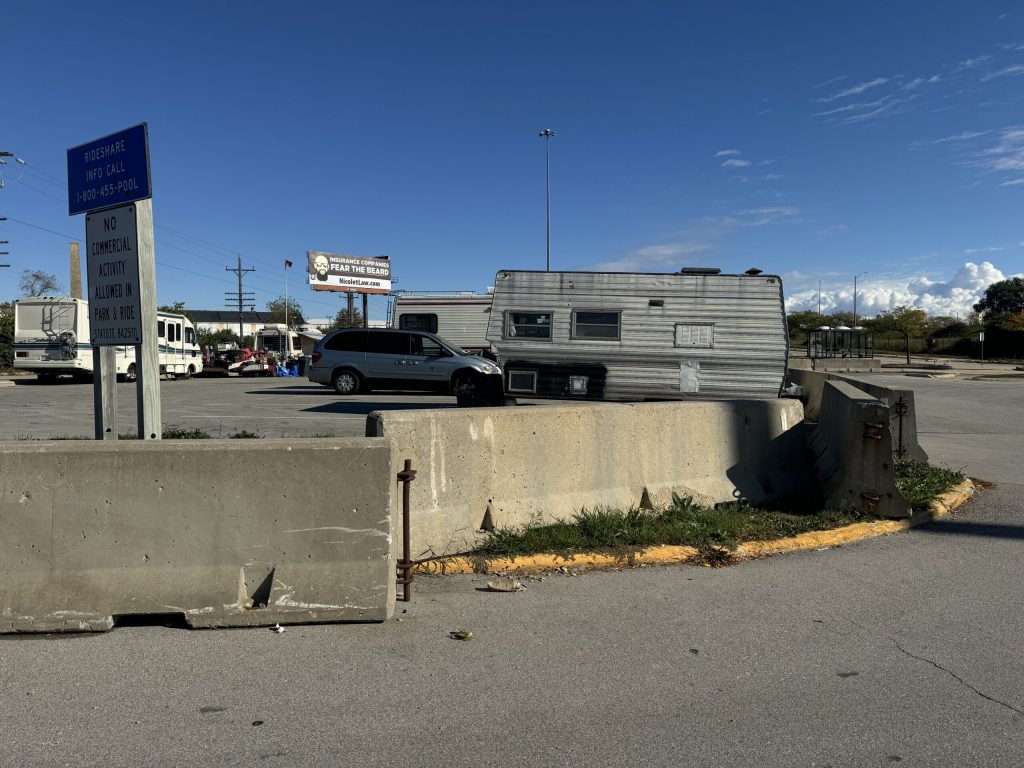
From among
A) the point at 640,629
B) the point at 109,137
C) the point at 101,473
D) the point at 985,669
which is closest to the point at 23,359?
the point at 109,137

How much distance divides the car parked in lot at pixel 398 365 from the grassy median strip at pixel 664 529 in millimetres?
9992

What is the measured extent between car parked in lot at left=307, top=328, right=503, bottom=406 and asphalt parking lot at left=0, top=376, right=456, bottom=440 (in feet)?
1.44

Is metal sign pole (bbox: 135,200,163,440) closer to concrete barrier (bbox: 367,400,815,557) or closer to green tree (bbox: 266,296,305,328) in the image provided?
concrete barrier (bbox: 367,400,815,557)

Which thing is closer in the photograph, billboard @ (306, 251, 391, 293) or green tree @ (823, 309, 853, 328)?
billboard @ (306, 251, 391, 293)

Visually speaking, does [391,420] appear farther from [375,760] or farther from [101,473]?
[375,760]

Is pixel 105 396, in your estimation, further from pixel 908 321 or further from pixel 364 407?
pixel 908 321

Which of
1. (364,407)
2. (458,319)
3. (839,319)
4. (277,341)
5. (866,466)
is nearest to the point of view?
(866,466)

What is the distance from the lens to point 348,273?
5281cm

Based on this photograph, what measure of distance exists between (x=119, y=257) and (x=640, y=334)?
8519 mm

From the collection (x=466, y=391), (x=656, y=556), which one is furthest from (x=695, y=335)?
(x=656, y=556)

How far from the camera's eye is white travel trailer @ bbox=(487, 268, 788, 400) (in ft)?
40.7

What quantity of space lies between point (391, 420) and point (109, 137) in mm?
3910

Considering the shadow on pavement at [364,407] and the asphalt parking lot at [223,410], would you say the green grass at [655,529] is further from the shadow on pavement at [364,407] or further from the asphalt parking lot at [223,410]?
the shadow on pavement at [364,407]

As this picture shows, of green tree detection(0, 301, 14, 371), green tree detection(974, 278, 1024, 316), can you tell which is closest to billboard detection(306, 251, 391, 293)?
green tree detection(0, 301, 14, 371)
